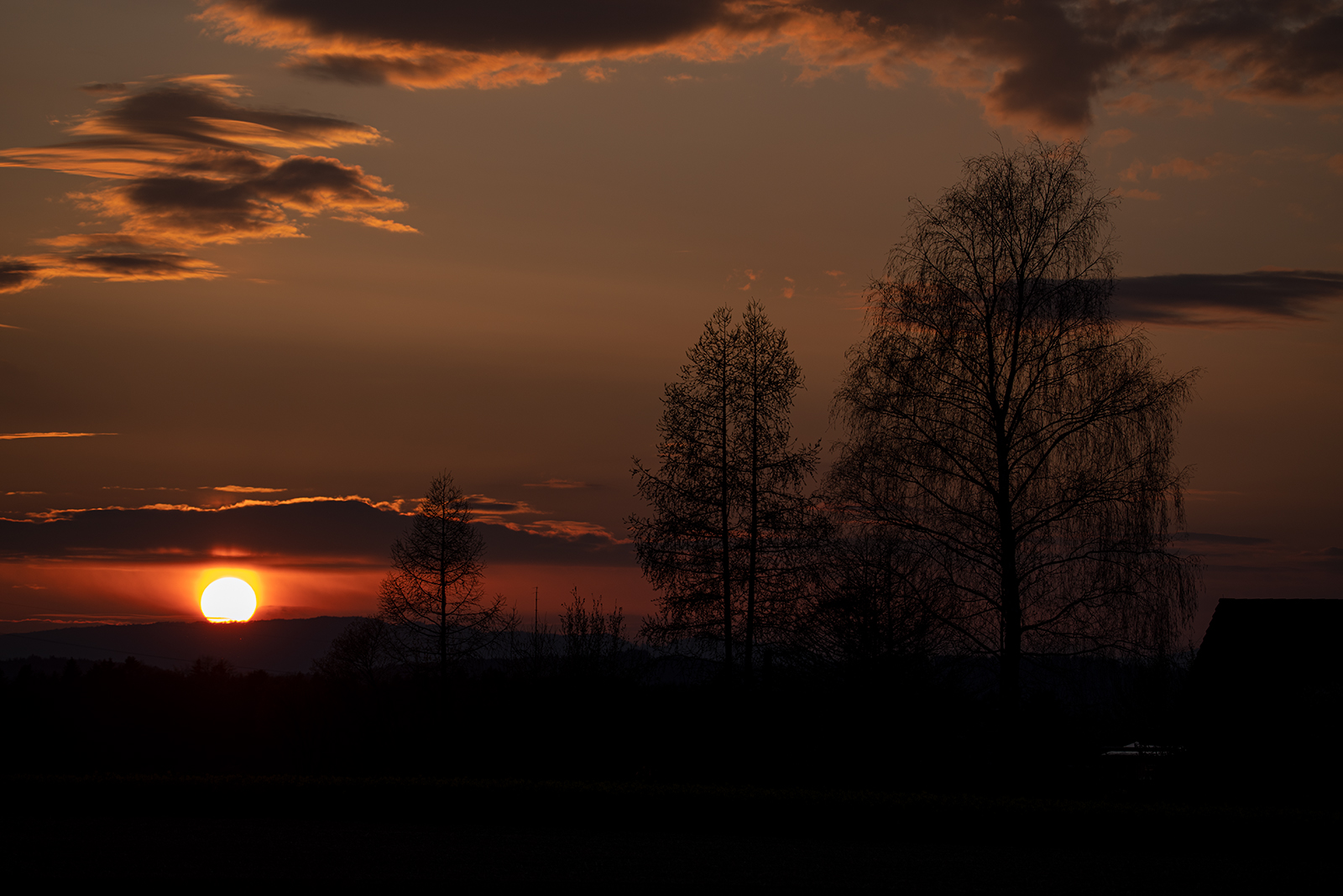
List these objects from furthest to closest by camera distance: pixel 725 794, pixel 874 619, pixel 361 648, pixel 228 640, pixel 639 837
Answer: pixel 228 640 → pixel 361 648 → pixel 874 619 → pixel 725 794 → pixel 639 837

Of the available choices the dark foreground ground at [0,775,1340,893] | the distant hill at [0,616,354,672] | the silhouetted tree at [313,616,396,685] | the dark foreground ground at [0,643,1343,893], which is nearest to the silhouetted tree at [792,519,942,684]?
the dark foreground ground at [0,643,1343,893]

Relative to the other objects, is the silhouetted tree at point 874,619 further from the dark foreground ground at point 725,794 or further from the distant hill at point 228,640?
the distant hill at point 228,640

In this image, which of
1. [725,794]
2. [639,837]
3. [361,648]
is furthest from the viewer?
[361,648]

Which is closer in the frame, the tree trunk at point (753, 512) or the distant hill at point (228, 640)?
the tree trunk at point (753, 512)

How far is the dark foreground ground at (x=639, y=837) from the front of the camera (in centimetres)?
1327

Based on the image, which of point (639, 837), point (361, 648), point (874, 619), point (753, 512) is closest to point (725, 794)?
point (639, 837)

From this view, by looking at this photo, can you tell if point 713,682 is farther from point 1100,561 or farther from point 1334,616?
point 1334,616

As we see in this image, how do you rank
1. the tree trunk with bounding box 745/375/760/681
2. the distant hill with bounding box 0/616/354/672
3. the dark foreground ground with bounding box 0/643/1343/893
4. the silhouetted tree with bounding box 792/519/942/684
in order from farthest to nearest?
1. the distant hill with bounding box 0/616/354/672
2. the tree trunk with bounding box 745/375/760/681
3. the silhouetted tree with bounding box 792/519/942/684
4. the dark foreground ground with bounding box 0/643/1343/893

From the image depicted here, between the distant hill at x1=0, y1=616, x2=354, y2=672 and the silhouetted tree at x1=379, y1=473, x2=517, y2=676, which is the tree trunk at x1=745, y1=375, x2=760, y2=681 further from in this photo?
the distant hill at x1=0, y1=616, x2=354, y2=672

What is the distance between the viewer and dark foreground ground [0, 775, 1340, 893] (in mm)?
13266

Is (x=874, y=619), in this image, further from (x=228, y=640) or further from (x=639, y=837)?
(x=228, y=640)

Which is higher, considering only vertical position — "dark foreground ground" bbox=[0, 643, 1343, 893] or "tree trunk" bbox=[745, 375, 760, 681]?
"tree trunk" bbox=[745, 375, 760, 681]

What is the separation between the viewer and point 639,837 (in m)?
16.0

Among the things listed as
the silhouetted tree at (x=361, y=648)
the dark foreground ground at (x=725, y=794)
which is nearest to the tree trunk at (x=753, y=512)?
the dark foreground ground at (x=725, y=794)
